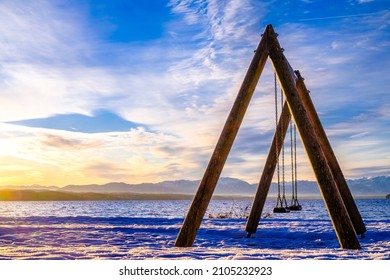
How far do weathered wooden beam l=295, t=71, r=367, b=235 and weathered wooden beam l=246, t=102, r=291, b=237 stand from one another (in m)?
0.93

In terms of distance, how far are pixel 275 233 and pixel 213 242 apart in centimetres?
244

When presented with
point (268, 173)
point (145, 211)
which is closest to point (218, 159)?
point (268, 173)

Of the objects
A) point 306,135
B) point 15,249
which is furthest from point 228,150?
point 15,249

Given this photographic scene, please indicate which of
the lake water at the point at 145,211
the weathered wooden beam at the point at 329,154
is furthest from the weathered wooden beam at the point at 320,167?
the lake water at the point at 145,211

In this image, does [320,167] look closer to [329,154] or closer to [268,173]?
[329,154]

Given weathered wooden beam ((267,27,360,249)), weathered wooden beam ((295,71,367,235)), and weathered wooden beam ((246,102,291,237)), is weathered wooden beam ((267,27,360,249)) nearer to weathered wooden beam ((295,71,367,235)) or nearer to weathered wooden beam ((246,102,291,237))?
weathered wooden beam ((295,71,367,235))

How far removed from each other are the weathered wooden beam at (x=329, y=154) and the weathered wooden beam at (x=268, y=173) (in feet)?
3.06

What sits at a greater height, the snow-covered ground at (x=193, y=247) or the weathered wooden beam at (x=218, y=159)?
the weathered wooden beam at (x=218, y=159)

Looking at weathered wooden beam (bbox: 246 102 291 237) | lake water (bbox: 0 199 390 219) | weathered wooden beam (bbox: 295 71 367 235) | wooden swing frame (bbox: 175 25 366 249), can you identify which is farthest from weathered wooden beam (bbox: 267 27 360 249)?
lake water (bbox: 0 199 390 219)

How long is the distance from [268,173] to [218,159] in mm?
3823

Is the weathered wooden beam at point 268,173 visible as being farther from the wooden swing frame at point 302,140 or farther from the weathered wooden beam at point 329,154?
the wooden swing frame at point 302,140

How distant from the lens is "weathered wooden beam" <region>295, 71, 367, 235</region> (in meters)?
10.4

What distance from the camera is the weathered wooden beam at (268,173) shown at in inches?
445
